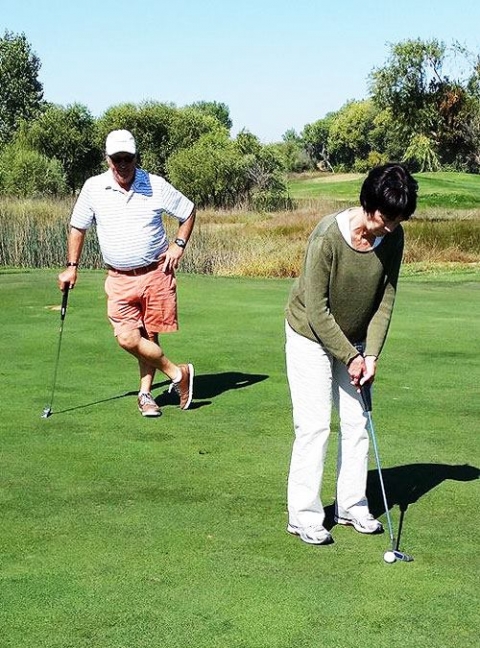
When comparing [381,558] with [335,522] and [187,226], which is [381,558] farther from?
[187,226]

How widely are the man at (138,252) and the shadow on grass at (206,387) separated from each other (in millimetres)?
305

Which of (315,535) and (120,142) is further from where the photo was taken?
(120,142)

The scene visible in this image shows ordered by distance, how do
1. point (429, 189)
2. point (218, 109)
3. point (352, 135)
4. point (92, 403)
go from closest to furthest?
point (92, 403), point (429, 189), point (352, 135), point (218, 109)

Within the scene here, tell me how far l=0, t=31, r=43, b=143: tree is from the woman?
8878cm

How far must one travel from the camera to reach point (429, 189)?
200 feet

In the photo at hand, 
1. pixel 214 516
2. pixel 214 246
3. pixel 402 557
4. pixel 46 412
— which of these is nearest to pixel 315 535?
pixel 402 557

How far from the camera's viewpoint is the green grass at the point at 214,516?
3.35 m

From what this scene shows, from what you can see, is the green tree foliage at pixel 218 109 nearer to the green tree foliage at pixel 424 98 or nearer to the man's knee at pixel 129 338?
the green tree foliage at pixel 424 98

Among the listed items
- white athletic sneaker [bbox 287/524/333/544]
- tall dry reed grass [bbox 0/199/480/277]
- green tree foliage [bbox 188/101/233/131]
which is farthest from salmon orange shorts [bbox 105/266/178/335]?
green tree foliage [bbox 188/101/233/131]

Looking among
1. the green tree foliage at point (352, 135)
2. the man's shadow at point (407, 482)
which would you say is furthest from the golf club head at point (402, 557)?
the green tree foliage at point (352, 135)

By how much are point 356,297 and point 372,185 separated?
0.52 metres

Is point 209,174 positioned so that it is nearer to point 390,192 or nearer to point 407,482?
point 407,482

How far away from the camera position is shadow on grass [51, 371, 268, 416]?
7.01 meters

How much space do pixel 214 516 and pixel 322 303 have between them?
108cm
